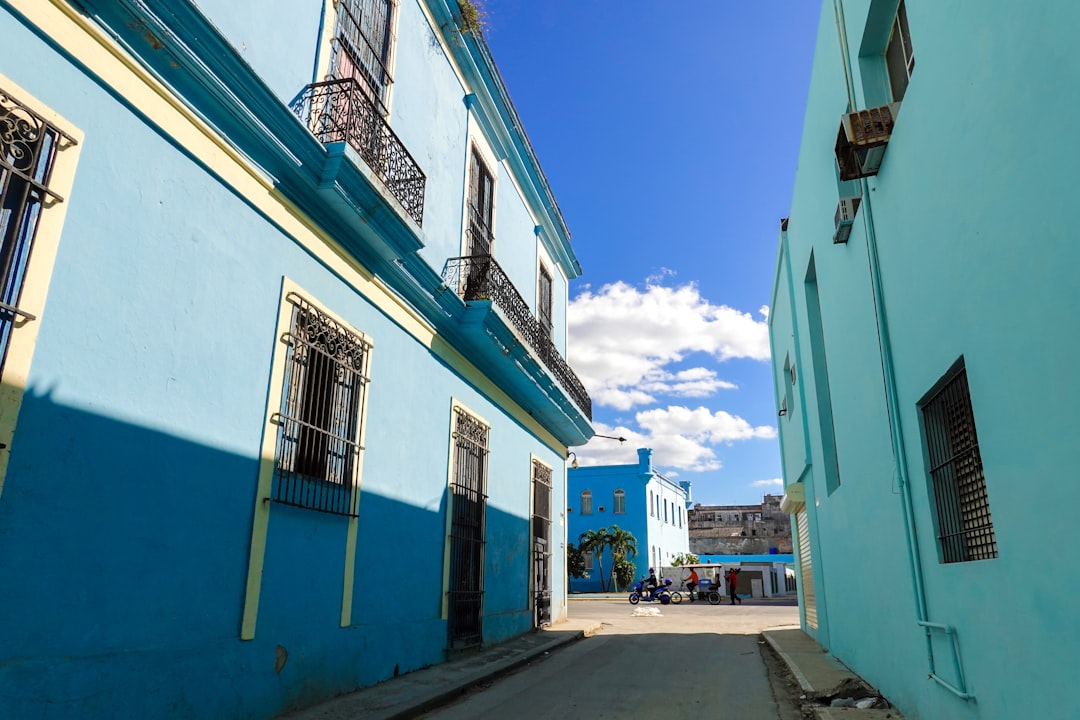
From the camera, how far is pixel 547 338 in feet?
46.8

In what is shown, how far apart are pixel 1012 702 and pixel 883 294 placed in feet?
10.5

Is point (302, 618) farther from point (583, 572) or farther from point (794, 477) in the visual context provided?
point (583, 572)

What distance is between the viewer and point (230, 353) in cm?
577

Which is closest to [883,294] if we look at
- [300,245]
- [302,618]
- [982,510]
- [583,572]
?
[982,510]

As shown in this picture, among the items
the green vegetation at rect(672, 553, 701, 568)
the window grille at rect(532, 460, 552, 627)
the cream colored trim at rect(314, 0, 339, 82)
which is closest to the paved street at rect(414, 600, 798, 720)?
the window grille at rect(532, 460, 552, 627)

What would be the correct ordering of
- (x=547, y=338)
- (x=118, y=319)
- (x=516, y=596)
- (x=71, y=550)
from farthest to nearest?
(x=547, y=338)
(x=516, y=596)
(x=118, y=319)
(x=71, y=550)

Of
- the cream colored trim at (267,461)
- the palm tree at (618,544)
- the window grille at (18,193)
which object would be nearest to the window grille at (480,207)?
the cream colored trim at (267,461)

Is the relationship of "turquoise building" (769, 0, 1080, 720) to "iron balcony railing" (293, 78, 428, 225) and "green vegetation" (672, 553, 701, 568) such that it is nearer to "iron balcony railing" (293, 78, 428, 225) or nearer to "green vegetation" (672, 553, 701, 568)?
"iron balcony railing" (293, 78, 428, 225)

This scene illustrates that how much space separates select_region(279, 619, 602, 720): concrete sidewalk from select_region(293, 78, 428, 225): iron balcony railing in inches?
187

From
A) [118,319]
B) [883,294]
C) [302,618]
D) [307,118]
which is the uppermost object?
[307,118]

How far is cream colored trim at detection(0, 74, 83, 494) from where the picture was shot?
401 centimetres

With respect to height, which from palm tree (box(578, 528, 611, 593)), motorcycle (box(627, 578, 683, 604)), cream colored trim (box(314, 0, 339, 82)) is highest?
cream colored trim (box(314, 0, 339, 82))

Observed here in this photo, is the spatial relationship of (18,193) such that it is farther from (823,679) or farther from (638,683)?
(823,679)

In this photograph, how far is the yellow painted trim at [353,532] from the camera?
7164 millimetres
